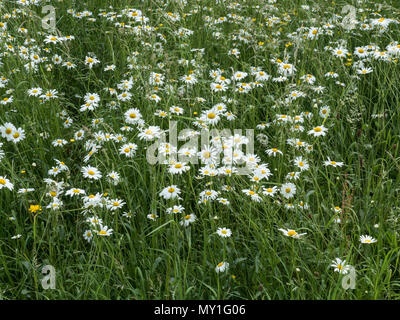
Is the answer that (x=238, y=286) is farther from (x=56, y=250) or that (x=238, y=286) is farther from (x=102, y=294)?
(x=56, y=250)

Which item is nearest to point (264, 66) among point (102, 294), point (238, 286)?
point (238, 286)

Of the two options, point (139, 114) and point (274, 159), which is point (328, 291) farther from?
point (139, 114)

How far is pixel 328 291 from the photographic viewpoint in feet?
5.97

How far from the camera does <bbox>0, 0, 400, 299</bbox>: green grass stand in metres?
1.87

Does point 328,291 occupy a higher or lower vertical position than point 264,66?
lower

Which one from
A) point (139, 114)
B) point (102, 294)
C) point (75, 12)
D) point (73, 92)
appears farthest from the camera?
point (75, 12)

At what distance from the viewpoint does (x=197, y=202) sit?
218 centimetres

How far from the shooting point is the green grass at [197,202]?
187 centimetres

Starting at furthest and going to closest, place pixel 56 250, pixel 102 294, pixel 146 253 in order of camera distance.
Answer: pixel 56 250
pixel 146 253
pixel 102 294

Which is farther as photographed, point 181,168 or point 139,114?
point 139,114

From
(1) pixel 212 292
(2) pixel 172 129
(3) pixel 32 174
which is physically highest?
(2) pixel 172 129

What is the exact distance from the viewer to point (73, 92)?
131 inches

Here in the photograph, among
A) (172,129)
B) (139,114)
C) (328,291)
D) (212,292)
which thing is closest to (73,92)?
(139,114)

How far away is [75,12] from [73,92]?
3.39 feet
